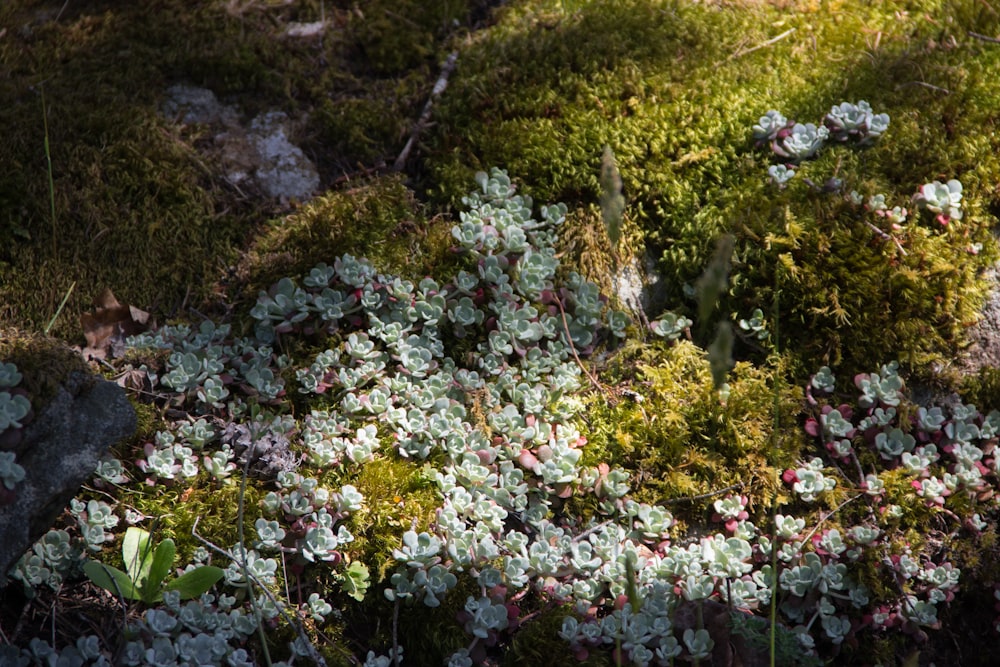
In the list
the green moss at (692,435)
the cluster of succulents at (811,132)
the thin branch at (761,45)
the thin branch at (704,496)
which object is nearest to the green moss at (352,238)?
the green moss at (692,435)

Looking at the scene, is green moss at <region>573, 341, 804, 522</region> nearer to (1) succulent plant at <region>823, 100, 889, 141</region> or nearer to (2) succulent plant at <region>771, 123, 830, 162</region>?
(2) succulent plant at <region>771, 123, 830, 162</region>

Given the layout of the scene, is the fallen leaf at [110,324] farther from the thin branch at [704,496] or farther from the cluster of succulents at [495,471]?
the thin branch at [704,496]

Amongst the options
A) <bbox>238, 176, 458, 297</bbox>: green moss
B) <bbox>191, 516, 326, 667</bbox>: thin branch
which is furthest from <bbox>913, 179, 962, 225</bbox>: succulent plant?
<bbox>191, 516, 326, 667</bbox>: thin branch

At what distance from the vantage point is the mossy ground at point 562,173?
11.5 ft

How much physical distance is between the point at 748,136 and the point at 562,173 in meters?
0.99

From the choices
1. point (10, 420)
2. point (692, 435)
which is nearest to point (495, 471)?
point (692, 435)

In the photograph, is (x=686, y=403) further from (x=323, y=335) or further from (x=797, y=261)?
(x=323, y=335)

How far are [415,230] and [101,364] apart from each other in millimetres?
1600

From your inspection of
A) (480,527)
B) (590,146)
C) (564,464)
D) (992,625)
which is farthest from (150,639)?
(992,625)

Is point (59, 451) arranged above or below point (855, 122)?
below

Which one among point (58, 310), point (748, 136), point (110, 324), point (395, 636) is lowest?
point (395, 636)

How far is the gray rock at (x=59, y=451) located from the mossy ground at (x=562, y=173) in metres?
0.50

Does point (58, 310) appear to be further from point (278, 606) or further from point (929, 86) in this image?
point (929, 86)

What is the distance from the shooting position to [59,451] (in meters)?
2.75
